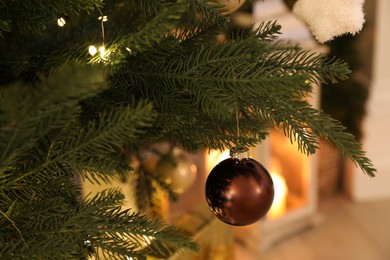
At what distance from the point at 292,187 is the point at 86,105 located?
109cm

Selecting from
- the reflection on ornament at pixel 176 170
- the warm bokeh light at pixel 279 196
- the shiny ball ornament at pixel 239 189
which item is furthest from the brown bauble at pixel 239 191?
the warm bokeh light at pixel 279 196

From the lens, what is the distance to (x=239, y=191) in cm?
43

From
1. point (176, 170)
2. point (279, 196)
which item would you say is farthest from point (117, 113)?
point (279, 196)

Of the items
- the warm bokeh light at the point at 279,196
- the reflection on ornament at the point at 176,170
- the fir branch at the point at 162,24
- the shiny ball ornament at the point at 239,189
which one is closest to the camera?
the fir branch at the point at 162,24

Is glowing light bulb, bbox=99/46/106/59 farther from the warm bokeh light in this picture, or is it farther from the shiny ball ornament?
the warm bokeh light

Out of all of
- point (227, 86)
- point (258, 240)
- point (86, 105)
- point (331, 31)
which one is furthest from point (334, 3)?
point (258, 240)

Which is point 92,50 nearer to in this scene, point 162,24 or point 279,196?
point 162,24

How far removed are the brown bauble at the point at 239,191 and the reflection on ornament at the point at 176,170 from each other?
1.13 feet

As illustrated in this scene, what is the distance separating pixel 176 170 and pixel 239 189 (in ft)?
1.35

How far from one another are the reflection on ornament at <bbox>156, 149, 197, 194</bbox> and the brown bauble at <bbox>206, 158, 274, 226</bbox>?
35 cm

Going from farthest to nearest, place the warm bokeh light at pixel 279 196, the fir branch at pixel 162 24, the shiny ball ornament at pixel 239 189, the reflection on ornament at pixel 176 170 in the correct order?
the warm bokeh light at pixel 279 196 < the reflection on ornament at pixel 176 170 < the shiny ball ornament at pixel 239 189 < the fir branch at pixel 162 24

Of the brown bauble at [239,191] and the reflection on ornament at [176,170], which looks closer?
the brown bauble at [239,191]

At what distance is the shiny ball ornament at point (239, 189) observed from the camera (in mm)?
430

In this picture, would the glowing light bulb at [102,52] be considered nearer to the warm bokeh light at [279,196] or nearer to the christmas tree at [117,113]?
the christmas tree at [117,113]
